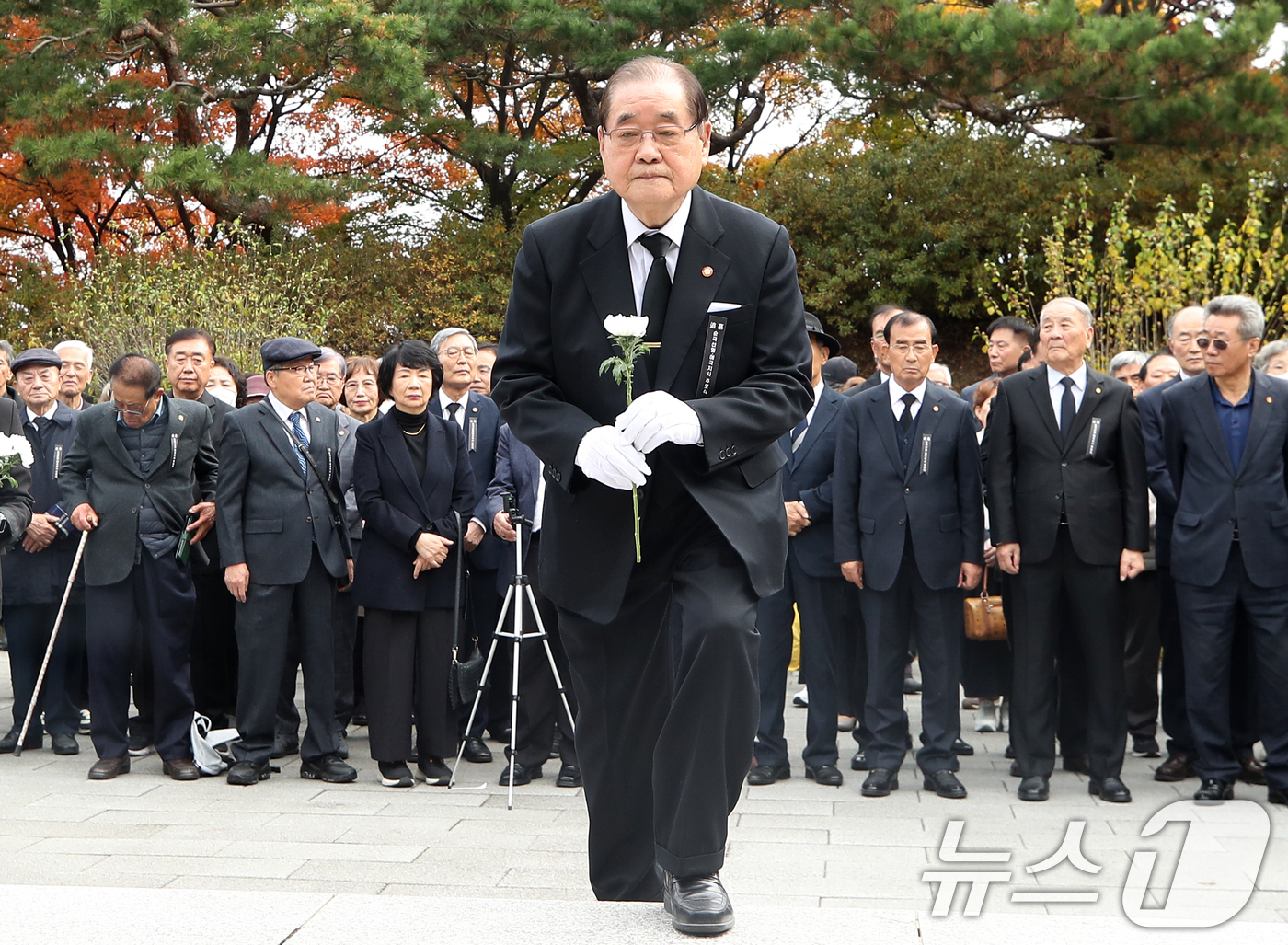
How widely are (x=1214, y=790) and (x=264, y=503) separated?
4848mm

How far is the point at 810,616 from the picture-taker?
23.1 feet

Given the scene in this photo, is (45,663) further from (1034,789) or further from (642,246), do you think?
(642,246)

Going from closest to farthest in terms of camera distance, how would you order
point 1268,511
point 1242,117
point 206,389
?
point 1268,511
point 206,389
point 1242,117

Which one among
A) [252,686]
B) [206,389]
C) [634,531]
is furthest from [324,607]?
[634,531]

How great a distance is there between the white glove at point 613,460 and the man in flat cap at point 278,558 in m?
4.09

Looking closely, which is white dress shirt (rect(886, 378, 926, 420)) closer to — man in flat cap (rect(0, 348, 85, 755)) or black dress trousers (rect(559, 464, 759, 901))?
black dress trousers (rect(559, 464, 759, 901))

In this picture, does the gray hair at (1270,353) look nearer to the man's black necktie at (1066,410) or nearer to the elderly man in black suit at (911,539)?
the man's black necktie at (1066,410)

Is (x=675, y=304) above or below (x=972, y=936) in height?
above

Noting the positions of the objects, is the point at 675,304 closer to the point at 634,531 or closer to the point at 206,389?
the point at 634,531

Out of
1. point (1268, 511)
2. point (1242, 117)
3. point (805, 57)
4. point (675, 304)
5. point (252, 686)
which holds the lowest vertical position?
point (252, 686)

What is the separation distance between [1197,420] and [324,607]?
4486 millimetres

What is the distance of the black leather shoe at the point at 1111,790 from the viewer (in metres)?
6.43

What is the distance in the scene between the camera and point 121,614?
7.02m

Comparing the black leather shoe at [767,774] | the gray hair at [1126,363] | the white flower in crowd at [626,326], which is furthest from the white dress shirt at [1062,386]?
the white flower in crowd at [626,326]
